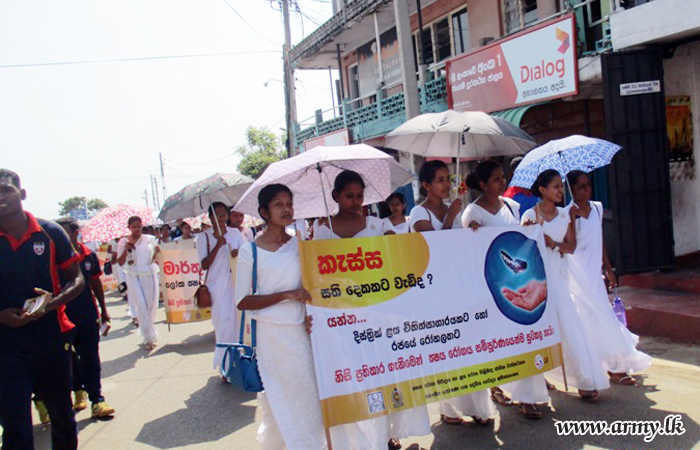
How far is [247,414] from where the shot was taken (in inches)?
203

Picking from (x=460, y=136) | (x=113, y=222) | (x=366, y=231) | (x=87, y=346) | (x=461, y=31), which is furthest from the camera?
(x=461, y=31)

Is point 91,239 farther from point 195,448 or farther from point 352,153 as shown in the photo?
point 352,153

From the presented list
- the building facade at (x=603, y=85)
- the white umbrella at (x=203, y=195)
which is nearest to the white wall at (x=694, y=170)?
the building facade at (x=603, y=85)

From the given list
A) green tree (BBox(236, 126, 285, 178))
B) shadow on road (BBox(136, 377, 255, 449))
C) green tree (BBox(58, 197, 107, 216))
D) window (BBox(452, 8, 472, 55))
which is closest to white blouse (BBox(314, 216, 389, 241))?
shadow on road (BBox(136, 377, 255, 449))

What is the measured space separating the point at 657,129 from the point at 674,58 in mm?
1625

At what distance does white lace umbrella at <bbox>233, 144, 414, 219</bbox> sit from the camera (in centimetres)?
381

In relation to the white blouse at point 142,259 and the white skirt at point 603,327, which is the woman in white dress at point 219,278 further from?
the white skirt at point 603,327

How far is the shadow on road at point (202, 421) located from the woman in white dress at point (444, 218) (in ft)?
5.85

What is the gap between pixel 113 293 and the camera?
19719mm

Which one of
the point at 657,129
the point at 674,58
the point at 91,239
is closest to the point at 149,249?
the point at 91,239

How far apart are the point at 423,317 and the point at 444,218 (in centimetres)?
86

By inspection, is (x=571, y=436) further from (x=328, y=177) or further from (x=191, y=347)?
(x=191, y=347)

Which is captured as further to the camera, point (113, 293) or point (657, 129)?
point (113, 293)
